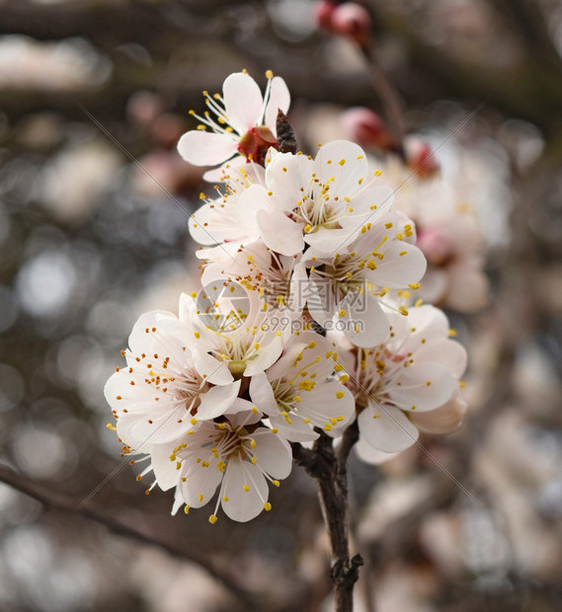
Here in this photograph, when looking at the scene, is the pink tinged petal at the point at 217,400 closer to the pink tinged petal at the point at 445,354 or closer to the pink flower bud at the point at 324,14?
the pink tinged petal at the point at 445,354

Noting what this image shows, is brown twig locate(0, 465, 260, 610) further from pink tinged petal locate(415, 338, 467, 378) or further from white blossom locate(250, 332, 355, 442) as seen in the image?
pink tinged petal locate(415, 338, 467, 378)

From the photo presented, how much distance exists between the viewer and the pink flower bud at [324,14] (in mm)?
1740

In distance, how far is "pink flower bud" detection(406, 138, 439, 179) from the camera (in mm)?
1490

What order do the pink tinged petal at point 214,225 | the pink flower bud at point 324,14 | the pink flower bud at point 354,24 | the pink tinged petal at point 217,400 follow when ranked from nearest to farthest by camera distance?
the pink tinged petal at point 217,400 < the pink tinged petal at point 214,225 < the pink flower bud at point 354,24 < the pink flower bud at point 324,14

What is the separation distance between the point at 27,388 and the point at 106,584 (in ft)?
3.20

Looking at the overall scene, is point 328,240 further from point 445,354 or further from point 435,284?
point 435,284

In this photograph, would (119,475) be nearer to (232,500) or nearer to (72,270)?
(72,270)

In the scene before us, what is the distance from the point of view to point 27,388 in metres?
3.18

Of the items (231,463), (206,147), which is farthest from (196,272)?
(231,463)

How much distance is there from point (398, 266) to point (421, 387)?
171mm

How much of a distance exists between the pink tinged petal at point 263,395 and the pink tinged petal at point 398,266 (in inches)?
7.0

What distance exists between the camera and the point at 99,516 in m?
0.86

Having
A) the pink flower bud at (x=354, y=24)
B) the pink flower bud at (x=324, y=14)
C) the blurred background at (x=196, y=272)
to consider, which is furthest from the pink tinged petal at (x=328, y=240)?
the pink flower bud at (x=324, y=14)

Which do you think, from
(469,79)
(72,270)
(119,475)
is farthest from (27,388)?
(469,79)
